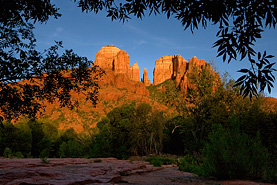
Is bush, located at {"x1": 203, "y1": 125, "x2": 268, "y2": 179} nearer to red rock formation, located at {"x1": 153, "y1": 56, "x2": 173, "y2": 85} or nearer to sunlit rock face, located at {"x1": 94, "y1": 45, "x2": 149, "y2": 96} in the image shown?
sunlit rock face, located at {"x1": 94, "y1": 45, "x2": 149, "y2": 96}

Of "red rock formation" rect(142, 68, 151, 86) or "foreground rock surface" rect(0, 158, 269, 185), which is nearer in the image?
"foreground rock surface" rect(0, 158, 269, 185)

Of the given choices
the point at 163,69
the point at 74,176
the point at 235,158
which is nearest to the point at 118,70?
the point at 163,69

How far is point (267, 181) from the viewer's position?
720 centimetres

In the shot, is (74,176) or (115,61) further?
(115,61)

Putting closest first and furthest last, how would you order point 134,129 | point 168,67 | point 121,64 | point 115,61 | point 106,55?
point 134,129, point 121,64, point 115,61, point 168,67, point 106,55

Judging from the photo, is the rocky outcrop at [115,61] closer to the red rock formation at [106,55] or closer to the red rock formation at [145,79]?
the red rock formation at [106,55]

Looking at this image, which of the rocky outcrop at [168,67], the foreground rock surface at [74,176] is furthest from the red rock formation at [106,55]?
the foreground rock surface at [74,176]

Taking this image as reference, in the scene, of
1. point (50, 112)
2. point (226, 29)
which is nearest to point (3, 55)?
point (226, 29)

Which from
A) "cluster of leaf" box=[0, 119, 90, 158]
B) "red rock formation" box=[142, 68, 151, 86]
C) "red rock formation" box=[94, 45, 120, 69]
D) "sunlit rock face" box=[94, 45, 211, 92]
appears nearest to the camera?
"cluster of leaf" box=[0, 119, 90, 158]

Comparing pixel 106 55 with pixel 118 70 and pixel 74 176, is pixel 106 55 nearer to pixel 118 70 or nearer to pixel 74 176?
pixel 118 70

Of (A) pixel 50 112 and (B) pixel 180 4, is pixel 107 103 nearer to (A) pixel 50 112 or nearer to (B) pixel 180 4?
(A) pixel 50 112

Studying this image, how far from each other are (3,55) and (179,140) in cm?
3182

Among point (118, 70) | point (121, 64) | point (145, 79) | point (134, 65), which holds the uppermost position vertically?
point (134, 65)

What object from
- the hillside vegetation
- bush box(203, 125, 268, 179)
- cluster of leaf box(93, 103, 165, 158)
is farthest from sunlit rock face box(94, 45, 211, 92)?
bush box(203, 125, 268, 179)
